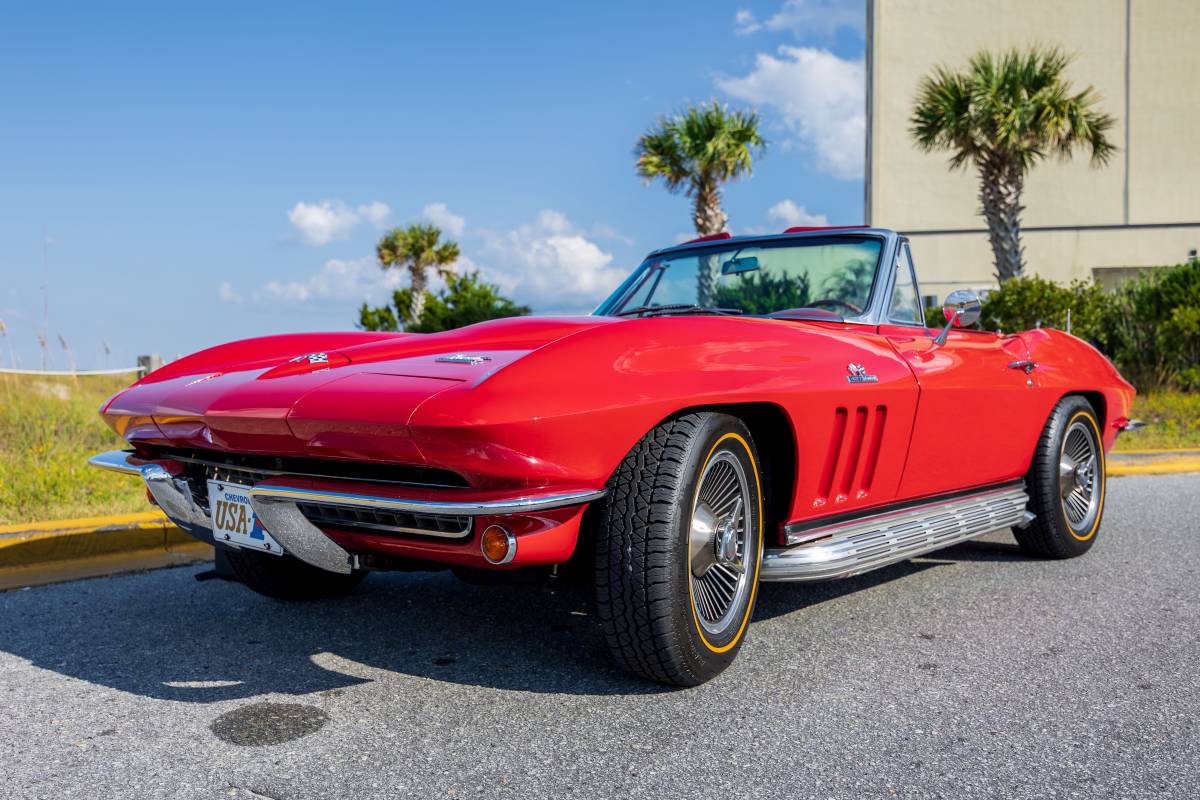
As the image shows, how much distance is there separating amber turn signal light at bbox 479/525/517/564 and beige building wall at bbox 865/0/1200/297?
86.6 ft

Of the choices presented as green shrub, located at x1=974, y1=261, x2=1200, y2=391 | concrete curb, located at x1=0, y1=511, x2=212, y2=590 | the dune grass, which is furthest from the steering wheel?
green shrub, located at x1=974, y1=261, x2=1200, y2=391

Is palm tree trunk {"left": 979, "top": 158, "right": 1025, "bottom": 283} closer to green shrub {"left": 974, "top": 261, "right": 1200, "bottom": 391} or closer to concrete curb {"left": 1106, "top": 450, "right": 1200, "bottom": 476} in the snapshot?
green shrub {"left": 974, "top": 261, "right": 1200, "bottom": 391}

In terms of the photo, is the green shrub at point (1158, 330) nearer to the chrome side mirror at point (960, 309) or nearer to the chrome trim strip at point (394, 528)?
the chrome side mirror at point (960, 309)

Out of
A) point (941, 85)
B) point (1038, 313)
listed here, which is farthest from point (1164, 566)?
point (941, 85)

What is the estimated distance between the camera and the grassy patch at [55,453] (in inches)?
220

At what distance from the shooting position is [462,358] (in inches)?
110

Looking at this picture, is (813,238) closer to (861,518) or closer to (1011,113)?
(861,518)

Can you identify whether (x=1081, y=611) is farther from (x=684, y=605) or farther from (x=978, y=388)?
(x=684, y=605)

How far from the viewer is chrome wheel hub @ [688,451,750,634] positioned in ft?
9.21

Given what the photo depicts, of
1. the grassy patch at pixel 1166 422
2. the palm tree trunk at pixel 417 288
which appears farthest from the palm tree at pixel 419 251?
the grassy patch at pixel 1166 422

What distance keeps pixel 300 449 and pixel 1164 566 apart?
3.90 m

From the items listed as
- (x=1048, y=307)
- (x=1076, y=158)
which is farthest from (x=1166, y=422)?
(x=1076, y=158)

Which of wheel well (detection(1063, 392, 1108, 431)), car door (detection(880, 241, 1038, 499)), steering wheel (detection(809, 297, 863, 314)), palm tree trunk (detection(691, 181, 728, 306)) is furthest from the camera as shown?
palm tree trunk (detection(691, 181, 728, 306))

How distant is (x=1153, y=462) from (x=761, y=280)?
5.88 metres
